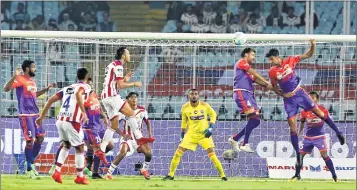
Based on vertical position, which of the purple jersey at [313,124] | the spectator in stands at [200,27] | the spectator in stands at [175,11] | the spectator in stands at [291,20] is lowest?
the purple jersey at [313,124]

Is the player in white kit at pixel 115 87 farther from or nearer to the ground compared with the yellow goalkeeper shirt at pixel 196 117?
farther from the ground

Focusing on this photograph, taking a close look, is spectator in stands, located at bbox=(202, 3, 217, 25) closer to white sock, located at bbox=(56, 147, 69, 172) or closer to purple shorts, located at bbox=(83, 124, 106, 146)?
purple shorts, located at bbox=(83, 124, 106, 146)

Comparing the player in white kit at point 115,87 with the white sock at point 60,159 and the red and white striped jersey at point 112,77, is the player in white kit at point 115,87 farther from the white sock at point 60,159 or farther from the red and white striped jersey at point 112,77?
the white sock at point 60,159

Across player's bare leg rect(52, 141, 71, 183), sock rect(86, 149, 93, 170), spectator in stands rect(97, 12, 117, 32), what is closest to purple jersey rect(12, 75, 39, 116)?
sock rect(86, 149, 93, 170)

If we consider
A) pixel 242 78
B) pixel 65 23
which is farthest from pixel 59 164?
pixel 65 23

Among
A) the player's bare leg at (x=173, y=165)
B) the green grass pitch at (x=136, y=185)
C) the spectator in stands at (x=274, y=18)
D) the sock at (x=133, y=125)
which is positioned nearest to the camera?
the green grass pitch at (x=136, y=185)

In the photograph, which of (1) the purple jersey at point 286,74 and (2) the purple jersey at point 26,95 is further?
(2) the purple jersey at point 26,95

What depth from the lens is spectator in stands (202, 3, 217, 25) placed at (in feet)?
102

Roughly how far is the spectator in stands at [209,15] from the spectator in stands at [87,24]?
316cm

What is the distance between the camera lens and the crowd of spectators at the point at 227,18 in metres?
31.0

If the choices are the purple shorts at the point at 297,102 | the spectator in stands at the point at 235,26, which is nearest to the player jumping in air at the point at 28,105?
the purple shorts at the point at 297,102

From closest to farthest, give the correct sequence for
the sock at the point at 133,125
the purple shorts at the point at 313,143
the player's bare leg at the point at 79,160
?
the player's bare leg at the point at 79,160 → the sock at the point at 133,125 → the purple shorts at the point at 313,143

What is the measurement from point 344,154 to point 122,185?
695 centimetres

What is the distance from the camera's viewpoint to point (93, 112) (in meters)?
19.7
